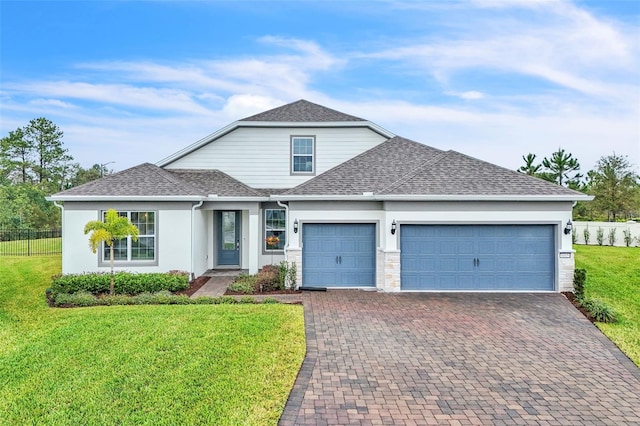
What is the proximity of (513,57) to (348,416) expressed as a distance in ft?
59.8

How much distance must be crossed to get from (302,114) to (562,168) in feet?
81.2

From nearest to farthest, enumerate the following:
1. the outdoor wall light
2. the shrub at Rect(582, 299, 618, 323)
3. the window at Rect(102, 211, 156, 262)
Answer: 1. the shrub at Rect(582, 299, 618, 323)
2. the outdoor wall light
3. the window at Rect(102, 211, 156, 262)

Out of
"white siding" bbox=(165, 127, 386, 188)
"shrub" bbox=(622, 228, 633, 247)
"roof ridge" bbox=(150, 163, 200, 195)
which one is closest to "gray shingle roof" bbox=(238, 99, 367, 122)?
"white siding" bbox=(165, 127, 386, 188)

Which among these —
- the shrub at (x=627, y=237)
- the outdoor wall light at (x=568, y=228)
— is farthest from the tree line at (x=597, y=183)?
the outdoor wall light at (x=568, y=228)

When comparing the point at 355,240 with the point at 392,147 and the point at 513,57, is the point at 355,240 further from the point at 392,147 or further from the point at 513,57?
the point at 513,57

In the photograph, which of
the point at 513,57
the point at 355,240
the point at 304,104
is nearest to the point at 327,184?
the point at 355,240

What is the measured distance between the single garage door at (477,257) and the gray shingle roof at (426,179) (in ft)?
3.90

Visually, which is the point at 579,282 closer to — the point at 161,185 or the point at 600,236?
the point at 600,236

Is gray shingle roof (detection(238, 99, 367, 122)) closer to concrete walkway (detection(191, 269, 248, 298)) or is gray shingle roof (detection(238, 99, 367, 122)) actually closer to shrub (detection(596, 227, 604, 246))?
concrete walkway (detection(191, 269, 248, 298))

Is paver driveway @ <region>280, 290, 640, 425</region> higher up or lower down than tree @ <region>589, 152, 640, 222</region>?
lower down

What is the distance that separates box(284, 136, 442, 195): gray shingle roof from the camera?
1217cm

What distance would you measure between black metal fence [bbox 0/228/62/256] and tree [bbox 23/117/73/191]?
49.0 feet

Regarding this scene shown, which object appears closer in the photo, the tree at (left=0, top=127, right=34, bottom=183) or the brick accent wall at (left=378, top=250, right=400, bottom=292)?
the brick accent wall at (left=378, top=250, right=400, bottom=292)

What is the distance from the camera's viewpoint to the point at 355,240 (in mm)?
12000
